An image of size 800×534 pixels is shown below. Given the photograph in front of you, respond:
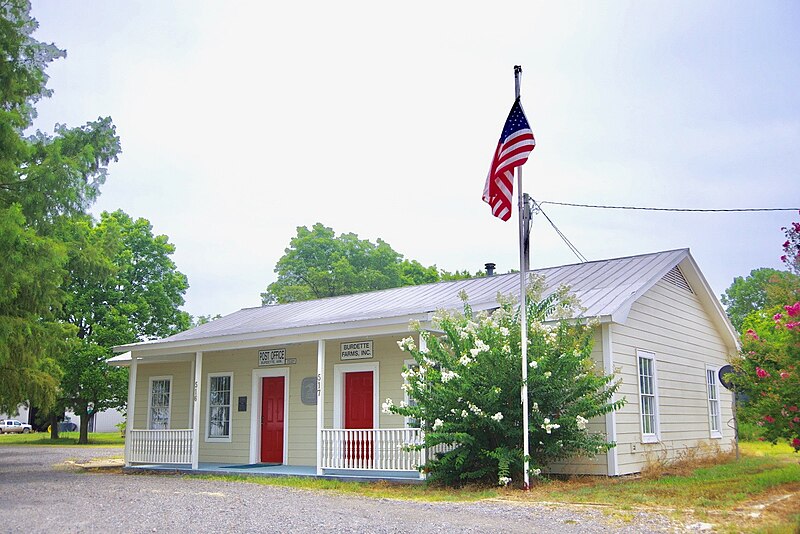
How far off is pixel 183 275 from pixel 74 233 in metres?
20.4

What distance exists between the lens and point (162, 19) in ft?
48.6

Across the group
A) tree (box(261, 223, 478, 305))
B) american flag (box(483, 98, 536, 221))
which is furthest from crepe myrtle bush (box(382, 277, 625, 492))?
tree (box(261, 223, 478, 305))

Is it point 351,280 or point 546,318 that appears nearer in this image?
point 546,318

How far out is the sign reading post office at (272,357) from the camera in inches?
640

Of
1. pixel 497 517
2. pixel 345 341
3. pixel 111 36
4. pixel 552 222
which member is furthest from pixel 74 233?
pixel 497 517

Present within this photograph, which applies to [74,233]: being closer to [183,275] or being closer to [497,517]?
[497,517]

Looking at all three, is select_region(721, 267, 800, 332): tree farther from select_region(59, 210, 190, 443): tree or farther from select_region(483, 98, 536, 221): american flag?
select_region(483, 98, 536, 221): american flag

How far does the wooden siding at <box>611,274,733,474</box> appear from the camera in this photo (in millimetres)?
12414

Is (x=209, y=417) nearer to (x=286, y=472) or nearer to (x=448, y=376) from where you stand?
(x=286, y=472)

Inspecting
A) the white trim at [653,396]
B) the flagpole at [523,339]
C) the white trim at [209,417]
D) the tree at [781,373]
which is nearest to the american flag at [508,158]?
the flagpole at [523,339]

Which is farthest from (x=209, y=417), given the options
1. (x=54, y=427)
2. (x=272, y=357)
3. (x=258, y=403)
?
(x=54, y=427)

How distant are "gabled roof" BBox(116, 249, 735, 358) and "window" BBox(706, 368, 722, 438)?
147 centimetres

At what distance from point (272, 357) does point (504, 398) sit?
22.8 feet

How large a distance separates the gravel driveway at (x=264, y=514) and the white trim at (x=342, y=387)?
3095 millimetres
